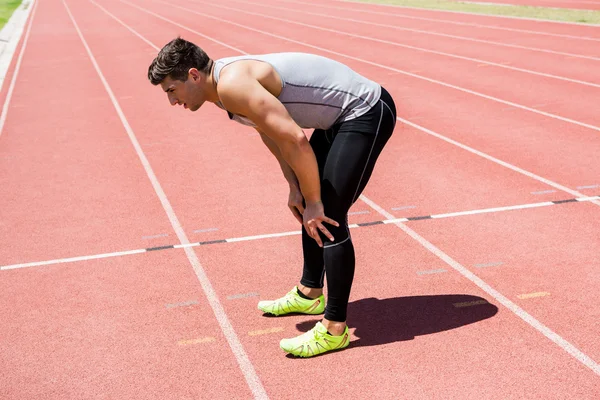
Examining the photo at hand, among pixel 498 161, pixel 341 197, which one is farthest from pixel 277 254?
pixel 498 161

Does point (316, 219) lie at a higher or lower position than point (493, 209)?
higher

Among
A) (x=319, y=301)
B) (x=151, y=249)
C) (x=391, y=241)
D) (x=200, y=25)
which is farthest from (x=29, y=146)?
(x=200, y=25)

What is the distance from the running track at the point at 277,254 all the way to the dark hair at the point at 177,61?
151 cm

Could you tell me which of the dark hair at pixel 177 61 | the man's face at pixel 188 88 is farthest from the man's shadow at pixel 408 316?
the dark hair at pixel 177 61

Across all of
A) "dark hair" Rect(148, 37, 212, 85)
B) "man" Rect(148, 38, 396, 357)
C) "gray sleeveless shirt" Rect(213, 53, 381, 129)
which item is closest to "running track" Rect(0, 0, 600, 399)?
"man" Rect(148, 38, 396, 357)

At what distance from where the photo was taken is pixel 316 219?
3.99m

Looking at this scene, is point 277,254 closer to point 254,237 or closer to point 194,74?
point 254,237

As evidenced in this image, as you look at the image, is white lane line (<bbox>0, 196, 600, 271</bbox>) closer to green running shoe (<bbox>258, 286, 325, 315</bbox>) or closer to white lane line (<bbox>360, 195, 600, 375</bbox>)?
white lane line (<bbox>360, 195, 600, 375</bbox>)

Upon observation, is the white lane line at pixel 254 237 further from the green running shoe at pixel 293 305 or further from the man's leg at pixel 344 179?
the man's leg at pixel 344 179

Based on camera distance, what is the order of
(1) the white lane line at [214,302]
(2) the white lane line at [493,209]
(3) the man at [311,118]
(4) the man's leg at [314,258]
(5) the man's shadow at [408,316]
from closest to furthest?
(3) the man at [311,118], (1) the white lane line at [214,302], (4) the man's leg at [314,258], (5) the man's shadow at [408,316], (2) the white lane line at [493,209]

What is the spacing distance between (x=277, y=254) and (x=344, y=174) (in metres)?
2.03

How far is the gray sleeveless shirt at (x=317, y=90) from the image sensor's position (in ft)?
13.0

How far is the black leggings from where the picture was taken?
13.3 ft

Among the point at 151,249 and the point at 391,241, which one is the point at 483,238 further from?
the point at 151,249
